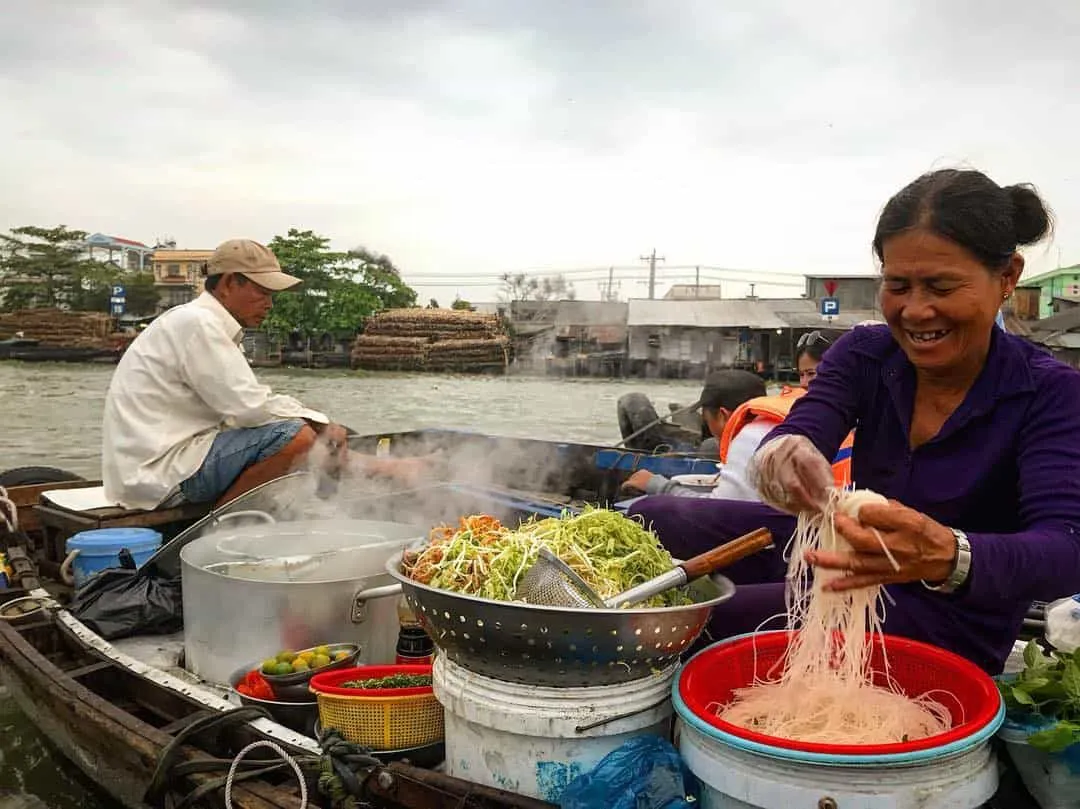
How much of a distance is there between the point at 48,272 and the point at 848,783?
65061mm

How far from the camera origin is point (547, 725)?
7.57 ft

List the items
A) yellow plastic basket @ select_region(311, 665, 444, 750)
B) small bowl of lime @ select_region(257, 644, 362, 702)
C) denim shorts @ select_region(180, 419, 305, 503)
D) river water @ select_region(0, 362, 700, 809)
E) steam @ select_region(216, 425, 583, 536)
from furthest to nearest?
denim shorts @ select_region(180, 419, 305, 503) < steam @ select_region(216, 425, 583, 536) < river water @ select_region(0, 362, 700, 809) < small bowl of lime @ select_region(257, 644, 362, 702) < yellow plastic basket @ select_region(311, 665, 444, 750)

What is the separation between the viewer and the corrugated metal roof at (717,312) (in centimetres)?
4156

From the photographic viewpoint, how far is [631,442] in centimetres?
1078

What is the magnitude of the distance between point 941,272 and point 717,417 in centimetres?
361

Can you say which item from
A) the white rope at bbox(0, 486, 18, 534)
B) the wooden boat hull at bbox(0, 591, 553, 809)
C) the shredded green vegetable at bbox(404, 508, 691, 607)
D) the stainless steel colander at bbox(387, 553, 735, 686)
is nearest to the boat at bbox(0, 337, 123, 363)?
the white rope at bbox(0, 486, 18, 534)

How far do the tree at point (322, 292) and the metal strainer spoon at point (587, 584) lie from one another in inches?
1869

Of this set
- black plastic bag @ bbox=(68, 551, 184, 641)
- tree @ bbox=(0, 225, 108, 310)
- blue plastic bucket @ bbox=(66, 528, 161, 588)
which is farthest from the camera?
tree @ bbox=(0, 225, 108, 310)

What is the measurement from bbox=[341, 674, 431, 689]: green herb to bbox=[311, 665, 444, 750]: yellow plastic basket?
0.17 meters

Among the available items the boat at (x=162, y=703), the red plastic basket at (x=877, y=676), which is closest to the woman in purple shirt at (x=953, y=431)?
the red plastic basket at (x=877, y=676)

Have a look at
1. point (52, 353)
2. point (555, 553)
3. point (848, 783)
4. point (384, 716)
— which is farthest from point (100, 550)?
point (52, 353)

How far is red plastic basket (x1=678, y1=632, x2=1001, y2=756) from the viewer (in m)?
2.01

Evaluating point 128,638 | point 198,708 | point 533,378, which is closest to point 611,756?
point 198,708

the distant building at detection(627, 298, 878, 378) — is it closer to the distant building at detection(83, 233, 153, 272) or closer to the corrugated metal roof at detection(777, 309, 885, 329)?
the corrugated metal roof at detection(777, 309, 885, 329)
